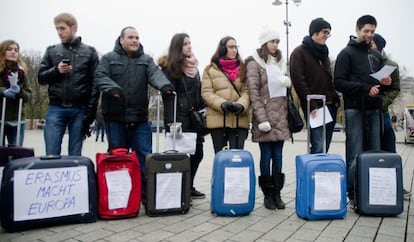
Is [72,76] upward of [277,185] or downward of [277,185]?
upward

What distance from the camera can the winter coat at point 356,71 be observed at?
4000 millimetres

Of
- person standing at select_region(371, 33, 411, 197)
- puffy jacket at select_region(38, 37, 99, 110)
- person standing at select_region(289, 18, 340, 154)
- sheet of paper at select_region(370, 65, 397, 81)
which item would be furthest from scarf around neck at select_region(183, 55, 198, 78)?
person standing at select_region(371, 33, 411, 197)

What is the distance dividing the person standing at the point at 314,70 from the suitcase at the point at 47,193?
2500 mm

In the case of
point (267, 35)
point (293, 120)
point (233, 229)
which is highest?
point (267, 35)

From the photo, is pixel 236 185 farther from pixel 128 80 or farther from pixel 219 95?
pixel 128 80

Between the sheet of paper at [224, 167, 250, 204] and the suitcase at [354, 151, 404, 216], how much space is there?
47.6 inches

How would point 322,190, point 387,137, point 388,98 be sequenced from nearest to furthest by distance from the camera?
point 322,190 < point 388,98 < point 387,137

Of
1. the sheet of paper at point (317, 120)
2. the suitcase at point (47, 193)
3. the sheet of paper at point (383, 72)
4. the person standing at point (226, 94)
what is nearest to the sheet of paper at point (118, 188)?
the suitcase at point (47, 193)

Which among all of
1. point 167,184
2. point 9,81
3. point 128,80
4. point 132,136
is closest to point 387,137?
point 167,184

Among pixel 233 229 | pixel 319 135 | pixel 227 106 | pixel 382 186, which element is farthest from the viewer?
pixel 319 135

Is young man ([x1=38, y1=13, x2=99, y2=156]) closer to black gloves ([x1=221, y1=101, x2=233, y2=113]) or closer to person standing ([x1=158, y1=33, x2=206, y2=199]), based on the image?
person standing ([x1=158, y1=33, x2=206, y2=199])

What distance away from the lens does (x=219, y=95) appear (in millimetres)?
4055

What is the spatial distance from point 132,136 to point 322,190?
7.30 feet

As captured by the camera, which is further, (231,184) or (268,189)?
(268,189)
